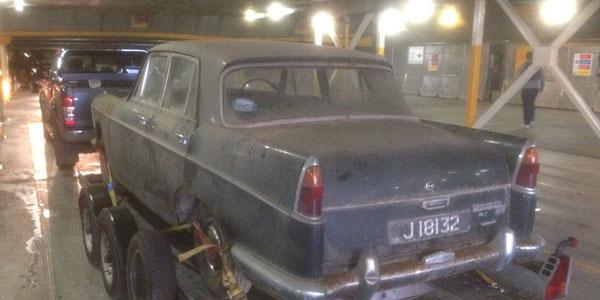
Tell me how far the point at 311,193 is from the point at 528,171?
5.07 ft

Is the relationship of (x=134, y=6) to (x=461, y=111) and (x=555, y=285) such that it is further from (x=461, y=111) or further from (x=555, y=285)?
(x=555, y=285)

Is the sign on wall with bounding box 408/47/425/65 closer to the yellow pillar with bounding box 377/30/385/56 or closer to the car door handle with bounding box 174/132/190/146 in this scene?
the yellow pillar with bounding box 377/30/385/56

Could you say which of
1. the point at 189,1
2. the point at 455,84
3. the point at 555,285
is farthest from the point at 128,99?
the point at 455,84

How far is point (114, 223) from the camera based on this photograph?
4406mm

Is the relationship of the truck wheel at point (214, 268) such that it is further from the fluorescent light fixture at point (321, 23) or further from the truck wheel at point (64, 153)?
the fluorescent light fixture at point (321, 23)

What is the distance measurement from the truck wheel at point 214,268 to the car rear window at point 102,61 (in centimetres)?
579

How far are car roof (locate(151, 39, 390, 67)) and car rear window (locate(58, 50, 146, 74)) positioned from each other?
466 centimetres

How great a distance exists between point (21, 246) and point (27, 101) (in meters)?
18.0

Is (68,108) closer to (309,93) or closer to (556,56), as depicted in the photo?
(309,93)

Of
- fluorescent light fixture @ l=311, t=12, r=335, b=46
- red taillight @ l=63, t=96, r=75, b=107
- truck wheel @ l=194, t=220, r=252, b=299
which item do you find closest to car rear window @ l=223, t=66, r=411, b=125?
truck wheel @ l=194, t=220, r=252, b=299

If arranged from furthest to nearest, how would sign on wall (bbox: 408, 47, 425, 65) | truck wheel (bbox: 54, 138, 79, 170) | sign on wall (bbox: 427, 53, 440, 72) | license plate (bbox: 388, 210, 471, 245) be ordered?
sign on wall (bbox: 408, 47, 425, 65), sign on wall (bbox: 427, 53, 440, 72), truck wheel (bbox: 54, 138, 79, 170), license plate (bbox: 388, 210, 471, 245)

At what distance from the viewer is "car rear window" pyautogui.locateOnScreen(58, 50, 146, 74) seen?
8.89 meters

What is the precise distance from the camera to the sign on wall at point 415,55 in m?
26.2

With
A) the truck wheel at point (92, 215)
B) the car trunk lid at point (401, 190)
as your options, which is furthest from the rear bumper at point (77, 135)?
the car trunk lid at point (401, 190)
